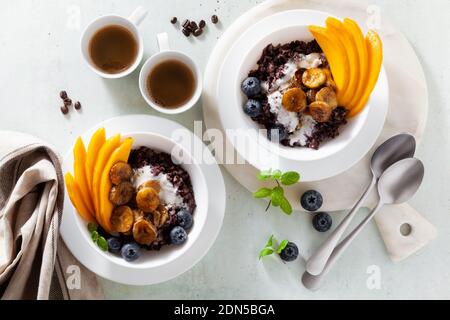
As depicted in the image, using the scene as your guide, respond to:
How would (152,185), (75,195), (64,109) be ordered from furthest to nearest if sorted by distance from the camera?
(64,109)
(152,185)
(75,195)

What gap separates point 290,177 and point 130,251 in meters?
0.70

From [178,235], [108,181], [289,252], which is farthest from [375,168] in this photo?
[108,181]

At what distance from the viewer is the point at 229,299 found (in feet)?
7.87

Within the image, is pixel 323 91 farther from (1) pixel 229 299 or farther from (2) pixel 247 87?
(1) pixel 229 299

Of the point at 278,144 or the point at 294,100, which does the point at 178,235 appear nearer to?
the point at 278,144

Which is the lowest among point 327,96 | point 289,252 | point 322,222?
point 289,252

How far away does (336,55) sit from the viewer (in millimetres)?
2131

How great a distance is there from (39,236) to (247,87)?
1010mm

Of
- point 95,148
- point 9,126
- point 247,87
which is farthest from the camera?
point 9,126

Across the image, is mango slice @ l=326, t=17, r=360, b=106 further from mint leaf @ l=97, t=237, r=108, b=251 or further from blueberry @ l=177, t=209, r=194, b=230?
mint leaf @ l=97, t=237, r=108, b=251

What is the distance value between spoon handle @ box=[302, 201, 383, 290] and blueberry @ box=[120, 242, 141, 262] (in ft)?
2.57

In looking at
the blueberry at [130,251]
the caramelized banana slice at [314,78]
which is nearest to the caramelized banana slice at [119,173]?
the blueberry at [130,251]

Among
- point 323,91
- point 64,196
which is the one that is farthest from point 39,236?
point 323,91

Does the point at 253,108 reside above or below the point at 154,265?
above
